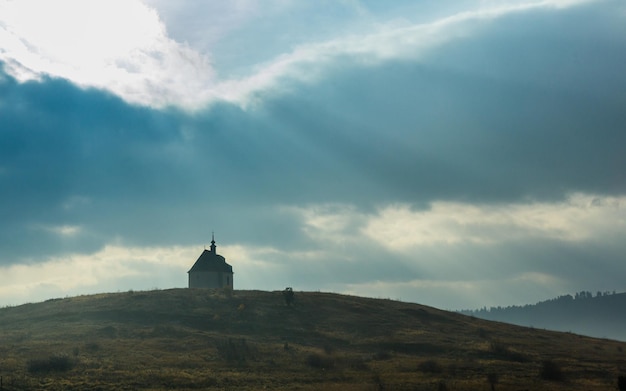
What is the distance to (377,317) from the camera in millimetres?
76125

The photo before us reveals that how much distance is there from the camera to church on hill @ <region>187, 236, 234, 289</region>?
97.8 m

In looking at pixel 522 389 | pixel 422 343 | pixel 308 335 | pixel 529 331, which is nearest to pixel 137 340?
pixel 308 335

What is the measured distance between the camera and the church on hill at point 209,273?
97.8 metres

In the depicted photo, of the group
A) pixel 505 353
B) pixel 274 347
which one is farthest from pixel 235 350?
pixel 505 353

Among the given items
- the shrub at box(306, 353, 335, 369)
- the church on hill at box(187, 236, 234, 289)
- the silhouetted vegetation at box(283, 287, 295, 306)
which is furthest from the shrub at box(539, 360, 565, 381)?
the church on hill at box(187, 236, 234, 289)

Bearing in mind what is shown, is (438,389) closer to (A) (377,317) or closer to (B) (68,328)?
(A) (377,317)

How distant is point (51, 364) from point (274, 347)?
1872 centimetres

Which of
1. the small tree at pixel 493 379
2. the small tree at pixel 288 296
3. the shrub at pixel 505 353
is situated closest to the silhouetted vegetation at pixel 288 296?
the small tree at pixel 288 296

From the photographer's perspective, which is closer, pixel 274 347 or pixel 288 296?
pixel 274 347

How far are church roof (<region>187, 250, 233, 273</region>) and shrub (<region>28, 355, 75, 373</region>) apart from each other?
159 ft

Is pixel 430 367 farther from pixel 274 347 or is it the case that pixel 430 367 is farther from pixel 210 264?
pixel 210 264

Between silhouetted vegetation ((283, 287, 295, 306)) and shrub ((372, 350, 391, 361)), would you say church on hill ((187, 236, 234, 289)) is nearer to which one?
silhouetted vegetation ((283, 287, 295, 306))

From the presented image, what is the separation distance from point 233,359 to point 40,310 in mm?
37904

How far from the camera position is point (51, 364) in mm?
48344
